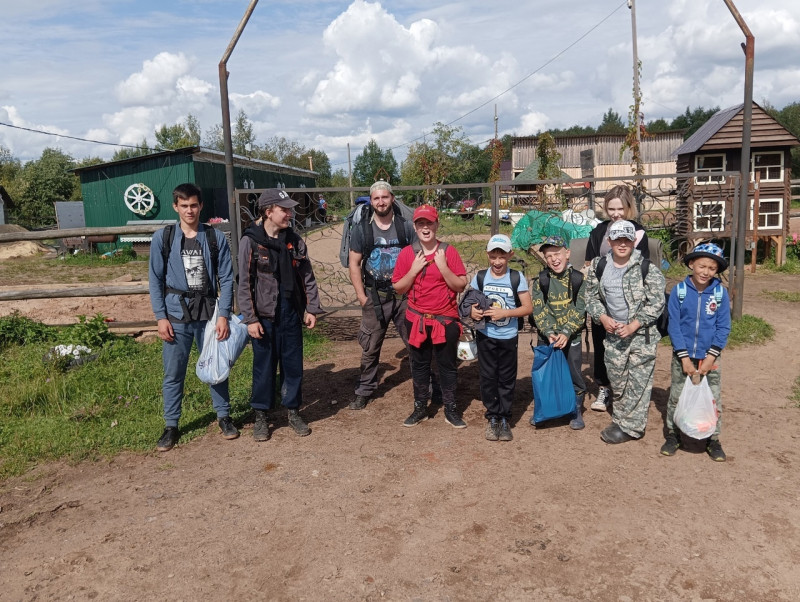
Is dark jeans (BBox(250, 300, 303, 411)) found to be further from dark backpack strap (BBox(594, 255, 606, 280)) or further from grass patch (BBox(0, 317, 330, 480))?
dark backpack strap (BBox(594, 255, 606, 280))

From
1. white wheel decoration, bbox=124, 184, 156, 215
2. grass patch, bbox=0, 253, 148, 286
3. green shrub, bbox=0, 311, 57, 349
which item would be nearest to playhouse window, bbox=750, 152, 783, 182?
grass patch, bbox=0, 253, 148, 286

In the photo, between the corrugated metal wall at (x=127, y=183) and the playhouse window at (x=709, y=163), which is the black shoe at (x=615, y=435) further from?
the corrugated metal wall at (x=127, y=183)

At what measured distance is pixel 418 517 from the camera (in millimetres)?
3553

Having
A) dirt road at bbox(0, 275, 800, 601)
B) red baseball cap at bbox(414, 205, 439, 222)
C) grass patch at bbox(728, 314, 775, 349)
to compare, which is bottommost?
dirt road at bbox(0, 275, 800, 601)

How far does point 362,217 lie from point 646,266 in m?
2.23

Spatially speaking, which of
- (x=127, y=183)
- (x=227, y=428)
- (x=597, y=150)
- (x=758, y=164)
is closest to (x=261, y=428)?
(x=227, y=428)

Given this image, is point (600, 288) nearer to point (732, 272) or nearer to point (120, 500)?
point (120, 500)

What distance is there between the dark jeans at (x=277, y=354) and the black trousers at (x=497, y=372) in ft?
4.49

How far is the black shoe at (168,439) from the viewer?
183 inches

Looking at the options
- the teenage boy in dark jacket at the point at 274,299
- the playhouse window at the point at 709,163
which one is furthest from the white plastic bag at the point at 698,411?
the playhouse window at the point at 709,163

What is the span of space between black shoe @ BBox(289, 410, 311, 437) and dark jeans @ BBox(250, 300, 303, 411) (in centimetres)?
14

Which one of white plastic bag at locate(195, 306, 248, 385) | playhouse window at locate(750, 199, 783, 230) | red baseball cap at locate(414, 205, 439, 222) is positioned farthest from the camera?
playhouse window at locate(750, 199, 783, 230)

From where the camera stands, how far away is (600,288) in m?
4.46

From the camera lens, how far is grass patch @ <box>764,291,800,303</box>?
994 cm
